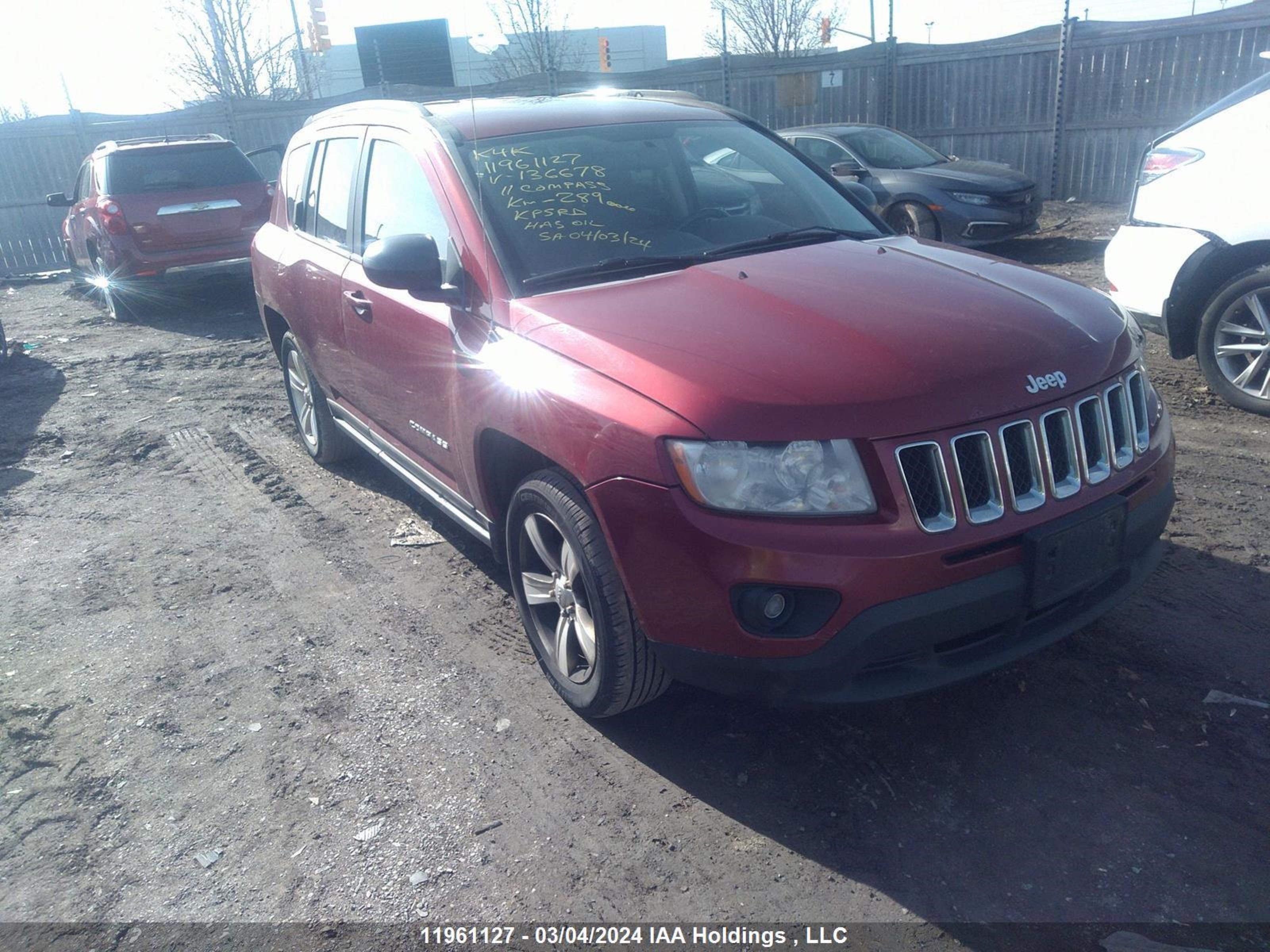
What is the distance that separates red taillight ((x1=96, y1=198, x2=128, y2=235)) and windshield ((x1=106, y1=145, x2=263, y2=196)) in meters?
0.27

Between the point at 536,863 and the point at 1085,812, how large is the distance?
1499mm

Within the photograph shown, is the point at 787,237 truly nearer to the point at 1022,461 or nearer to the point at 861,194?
the point at 861,194

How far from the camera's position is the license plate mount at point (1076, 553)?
254 centimetres

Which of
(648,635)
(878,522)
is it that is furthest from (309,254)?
(878,522)

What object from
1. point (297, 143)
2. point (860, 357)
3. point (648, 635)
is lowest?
point (648, 635)

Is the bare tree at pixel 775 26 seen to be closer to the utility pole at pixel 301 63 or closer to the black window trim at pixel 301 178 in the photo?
A: the utility pole at pixel 301 63

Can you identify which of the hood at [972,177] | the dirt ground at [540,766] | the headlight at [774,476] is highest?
the headlight at [774,476]

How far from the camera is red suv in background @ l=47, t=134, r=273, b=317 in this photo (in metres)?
10.5

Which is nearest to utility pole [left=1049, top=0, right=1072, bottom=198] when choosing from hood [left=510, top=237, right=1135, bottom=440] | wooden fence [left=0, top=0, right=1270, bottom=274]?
wooden fence [left=0, top=0, right=1270, bottom=274]

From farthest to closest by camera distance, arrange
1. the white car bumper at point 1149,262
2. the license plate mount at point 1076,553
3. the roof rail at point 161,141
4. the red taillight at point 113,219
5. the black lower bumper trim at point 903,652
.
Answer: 1. the roof rail at point 161,141
2. the red taillight at point 113,219
3. the white car bumper at point 1149,262
4. the license plate mount at point 1076,553
5. the black lower bumper trim at point 903,652

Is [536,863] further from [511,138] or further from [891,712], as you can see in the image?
[511,138]

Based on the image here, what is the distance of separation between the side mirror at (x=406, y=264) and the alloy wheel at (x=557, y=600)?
879 millimetres

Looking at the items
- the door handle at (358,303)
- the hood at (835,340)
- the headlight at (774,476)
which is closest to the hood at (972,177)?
the hood at (835,340)

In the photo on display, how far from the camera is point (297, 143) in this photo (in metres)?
5.38
